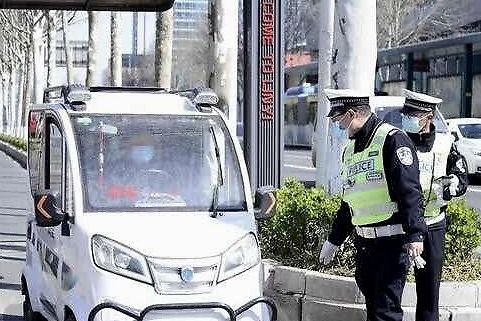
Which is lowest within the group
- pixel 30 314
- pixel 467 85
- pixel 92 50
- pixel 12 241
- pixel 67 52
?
pixel 12 241

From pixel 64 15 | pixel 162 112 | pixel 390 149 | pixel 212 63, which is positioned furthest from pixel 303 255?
pixel 64 15

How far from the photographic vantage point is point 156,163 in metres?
6.54

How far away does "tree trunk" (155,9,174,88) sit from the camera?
14.8m

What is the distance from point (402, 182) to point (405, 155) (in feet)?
0.57

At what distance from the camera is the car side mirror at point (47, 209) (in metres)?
6.04

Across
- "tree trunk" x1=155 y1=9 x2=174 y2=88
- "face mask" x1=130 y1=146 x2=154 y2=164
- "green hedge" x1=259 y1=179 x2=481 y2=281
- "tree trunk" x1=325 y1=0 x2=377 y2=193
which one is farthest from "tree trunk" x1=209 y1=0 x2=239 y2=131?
"face mask" x1=130 y1=146 x2=154 y2=164

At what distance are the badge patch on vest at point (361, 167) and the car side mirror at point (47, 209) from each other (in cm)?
194

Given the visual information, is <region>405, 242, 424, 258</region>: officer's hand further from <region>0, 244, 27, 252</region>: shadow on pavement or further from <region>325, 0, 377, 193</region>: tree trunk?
<region>0, 244, 27, 252</region>: shadow on pavement

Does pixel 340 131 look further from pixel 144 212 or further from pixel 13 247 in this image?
pixel 13 247

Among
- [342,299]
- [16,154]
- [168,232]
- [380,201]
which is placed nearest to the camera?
[380,201]

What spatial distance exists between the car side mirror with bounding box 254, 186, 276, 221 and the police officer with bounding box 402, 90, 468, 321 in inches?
40.7

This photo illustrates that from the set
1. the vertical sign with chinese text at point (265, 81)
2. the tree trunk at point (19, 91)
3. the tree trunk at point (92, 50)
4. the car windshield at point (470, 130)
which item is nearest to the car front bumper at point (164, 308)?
the vertical sign with chinese text at point (265, 81)

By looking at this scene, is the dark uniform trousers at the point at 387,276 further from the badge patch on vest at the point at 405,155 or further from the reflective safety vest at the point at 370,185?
the badge patch on vest at the point at 405,155

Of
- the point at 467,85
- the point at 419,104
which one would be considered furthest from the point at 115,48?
the point at 419,104
